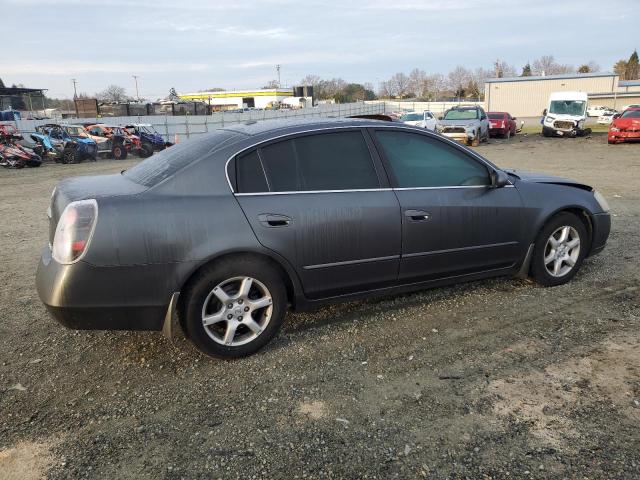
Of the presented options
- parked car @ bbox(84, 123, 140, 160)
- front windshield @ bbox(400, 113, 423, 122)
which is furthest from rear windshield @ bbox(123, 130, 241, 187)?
front windshield @ bbox(400, 113, 423, 122)

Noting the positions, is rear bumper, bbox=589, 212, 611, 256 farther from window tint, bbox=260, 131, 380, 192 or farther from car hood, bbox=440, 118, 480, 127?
car hood, bbox=440, 118, 480, 127

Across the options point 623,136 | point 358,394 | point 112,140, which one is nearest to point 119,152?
point 112,140

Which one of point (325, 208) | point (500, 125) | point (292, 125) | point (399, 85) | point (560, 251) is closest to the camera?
point (325, 208)

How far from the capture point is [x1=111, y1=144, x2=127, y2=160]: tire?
854 inches

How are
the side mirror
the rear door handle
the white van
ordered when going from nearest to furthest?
the rear door handle < the side mirror < the white van

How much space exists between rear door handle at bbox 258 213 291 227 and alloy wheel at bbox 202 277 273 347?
1.24 ft

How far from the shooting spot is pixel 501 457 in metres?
2.37

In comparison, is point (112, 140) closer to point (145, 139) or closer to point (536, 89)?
point (145, 139)

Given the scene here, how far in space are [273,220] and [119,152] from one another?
20768 mm

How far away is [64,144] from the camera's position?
20.0m

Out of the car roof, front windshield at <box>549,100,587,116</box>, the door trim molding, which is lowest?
the door trim molding

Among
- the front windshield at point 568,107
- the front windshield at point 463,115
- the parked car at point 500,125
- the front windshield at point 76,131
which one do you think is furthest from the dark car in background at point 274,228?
the front windshield at point 568,107

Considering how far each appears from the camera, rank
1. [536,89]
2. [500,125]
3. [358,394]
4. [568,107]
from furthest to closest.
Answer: [536,89], [500,125], [568,107], [358,394]

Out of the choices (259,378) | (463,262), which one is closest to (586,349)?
(463,262)
